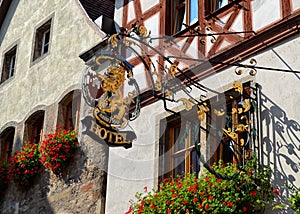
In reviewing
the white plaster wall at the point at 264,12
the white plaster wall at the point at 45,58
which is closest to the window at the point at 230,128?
the white plaster wall at the point at 264,12

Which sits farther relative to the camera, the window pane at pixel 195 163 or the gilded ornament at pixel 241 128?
the window pane at pixel 195 163

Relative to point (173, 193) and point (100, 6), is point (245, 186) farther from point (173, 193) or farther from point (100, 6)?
point (100, 6)

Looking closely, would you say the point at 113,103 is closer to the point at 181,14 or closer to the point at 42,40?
the point at 181,14

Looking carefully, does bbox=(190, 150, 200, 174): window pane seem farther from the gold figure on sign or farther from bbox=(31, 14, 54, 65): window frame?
bbox=(31, 14, 54, 65): window frame

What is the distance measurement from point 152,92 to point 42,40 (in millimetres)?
6148

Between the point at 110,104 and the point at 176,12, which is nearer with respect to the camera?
the point at 110,104

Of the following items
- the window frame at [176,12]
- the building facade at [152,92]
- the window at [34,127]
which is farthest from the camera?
the window at [34,127]

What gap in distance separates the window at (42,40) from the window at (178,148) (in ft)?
16.9

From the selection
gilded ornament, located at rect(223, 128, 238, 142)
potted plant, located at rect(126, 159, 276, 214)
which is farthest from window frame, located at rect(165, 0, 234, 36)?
potted plant, located at rect(126, 159, 276, 214)

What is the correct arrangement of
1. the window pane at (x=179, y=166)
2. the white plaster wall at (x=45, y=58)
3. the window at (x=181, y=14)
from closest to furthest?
1. the window pane at (x=179, y=166)
2. the window at (x=181, y=14)
3. the white plaster wall at (x=45, y=58)

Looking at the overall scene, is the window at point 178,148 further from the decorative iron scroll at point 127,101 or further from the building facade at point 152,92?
the decorative iron scroll at point 127,101

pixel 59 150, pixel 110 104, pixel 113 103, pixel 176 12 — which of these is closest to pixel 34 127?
pixel 59 150

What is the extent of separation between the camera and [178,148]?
10.3 metres

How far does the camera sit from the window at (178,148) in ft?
32.8
